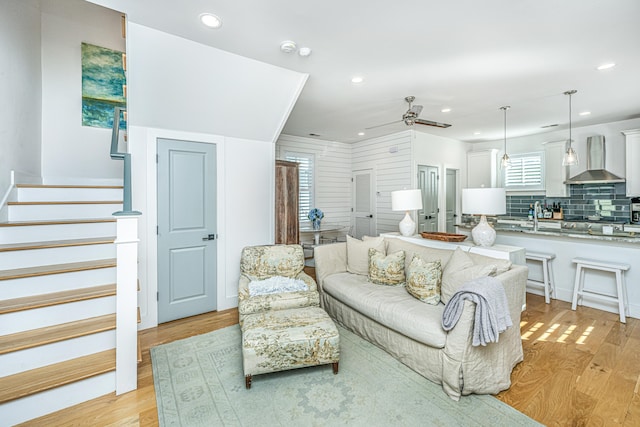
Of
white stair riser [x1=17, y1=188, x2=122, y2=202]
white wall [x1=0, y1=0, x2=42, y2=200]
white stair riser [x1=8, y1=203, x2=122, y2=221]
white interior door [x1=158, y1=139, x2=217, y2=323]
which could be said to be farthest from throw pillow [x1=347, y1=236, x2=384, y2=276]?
white wall [x1=0, y1=0, x2=42, y2=200]

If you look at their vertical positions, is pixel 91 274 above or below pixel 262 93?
below

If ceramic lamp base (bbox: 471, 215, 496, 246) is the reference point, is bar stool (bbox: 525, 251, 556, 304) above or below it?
below

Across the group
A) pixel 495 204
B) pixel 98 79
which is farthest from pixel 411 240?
pixel 98 79

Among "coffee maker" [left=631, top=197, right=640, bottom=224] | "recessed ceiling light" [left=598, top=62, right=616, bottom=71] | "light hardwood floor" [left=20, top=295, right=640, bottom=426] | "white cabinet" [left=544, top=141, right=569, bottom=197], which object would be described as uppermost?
"recessed ceiling light" [left=598, top=62, right=616, bottom=71]

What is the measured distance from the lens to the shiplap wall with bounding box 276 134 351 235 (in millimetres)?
6348

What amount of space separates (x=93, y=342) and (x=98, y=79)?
3839mm

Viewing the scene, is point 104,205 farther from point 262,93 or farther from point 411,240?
point 411,240

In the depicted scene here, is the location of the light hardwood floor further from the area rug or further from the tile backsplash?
the tile backsplash

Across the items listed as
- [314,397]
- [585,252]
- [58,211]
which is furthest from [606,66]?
[58,211]

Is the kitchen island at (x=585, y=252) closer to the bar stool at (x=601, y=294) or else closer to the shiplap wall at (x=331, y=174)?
the bar stool at (x=601, y=294)

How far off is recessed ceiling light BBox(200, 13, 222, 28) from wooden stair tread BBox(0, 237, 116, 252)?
2108 millimetres

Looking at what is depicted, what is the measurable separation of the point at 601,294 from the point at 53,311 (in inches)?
230

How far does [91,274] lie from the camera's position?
2402 millimetres

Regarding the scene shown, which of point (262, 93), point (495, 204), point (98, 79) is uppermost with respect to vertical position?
point (98, 79)
